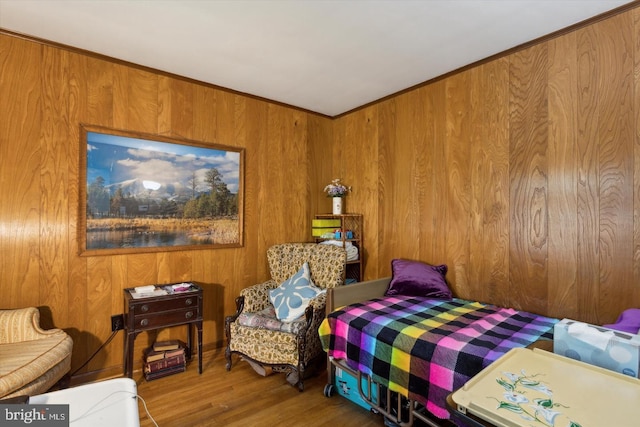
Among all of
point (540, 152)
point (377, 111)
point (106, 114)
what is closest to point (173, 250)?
point (106, 114)

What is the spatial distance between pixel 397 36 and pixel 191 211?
2295mm

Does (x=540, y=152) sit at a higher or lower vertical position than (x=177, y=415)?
higher

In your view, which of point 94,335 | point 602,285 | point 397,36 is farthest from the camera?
point 94,335

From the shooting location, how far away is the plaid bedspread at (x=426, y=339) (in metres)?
1.60

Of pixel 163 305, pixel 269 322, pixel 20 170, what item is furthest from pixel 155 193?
pixel 269 322

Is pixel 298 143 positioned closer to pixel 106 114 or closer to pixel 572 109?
pixel 106 114

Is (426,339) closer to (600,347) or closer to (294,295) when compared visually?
(600,347)

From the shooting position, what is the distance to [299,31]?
2.18m

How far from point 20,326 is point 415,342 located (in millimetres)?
2548

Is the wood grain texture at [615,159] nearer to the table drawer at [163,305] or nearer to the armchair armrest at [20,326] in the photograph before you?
the table drawer at [163,305]

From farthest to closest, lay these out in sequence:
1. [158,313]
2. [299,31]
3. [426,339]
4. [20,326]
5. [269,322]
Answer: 1. [269,322]
2. [158,313]
3. [299,31]
4. [20,326]
5. [426,339]

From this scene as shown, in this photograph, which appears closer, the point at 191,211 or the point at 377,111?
the point at 191,211

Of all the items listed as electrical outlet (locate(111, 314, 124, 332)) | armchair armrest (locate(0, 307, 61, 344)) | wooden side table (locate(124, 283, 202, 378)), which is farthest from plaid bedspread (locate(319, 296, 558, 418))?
armchair armrest (locate(0, 307, 61, 344))

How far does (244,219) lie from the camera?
10.8 ft
